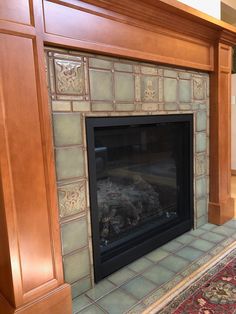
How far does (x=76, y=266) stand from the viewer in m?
Answer: 1.51

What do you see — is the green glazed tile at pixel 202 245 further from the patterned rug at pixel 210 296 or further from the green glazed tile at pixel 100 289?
the green glazed tile at pixel 100 289

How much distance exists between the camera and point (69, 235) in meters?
1.46

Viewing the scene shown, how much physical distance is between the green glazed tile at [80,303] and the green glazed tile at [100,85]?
46.3 inches

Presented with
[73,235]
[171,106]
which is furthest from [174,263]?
[171,106]

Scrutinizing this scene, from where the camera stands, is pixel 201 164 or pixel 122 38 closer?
pixel 122 38

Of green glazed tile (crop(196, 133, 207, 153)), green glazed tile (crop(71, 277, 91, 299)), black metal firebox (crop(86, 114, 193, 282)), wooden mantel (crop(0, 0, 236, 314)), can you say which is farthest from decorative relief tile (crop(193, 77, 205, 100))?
green glazed tile (crop(71, 277, 91, 299))

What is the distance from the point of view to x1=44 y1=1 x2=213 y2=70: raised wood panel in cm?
128

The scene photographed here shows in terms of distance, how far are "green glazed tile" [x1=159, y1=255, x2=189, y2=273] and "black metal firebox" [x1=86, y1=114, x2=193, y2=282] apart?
0.54ft

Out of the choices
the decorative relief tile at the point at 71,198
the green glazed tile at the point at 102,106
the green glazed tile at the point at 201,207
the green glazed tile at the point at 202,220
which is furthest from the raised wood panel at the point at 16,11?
the green glazed tile at the point at 202,220

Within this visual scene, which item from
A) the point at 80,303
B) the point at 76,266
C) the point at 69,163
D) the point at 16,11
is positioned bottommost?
the point at 80,303

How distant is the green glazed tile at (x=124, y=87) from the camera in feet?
5.28

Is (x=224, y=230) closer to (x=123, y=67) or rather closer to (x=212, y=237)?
(x=212, y=237)

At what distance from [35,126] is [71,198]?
1.56 feet

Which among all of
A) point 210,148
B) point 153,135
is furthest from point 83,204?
point 210,148
